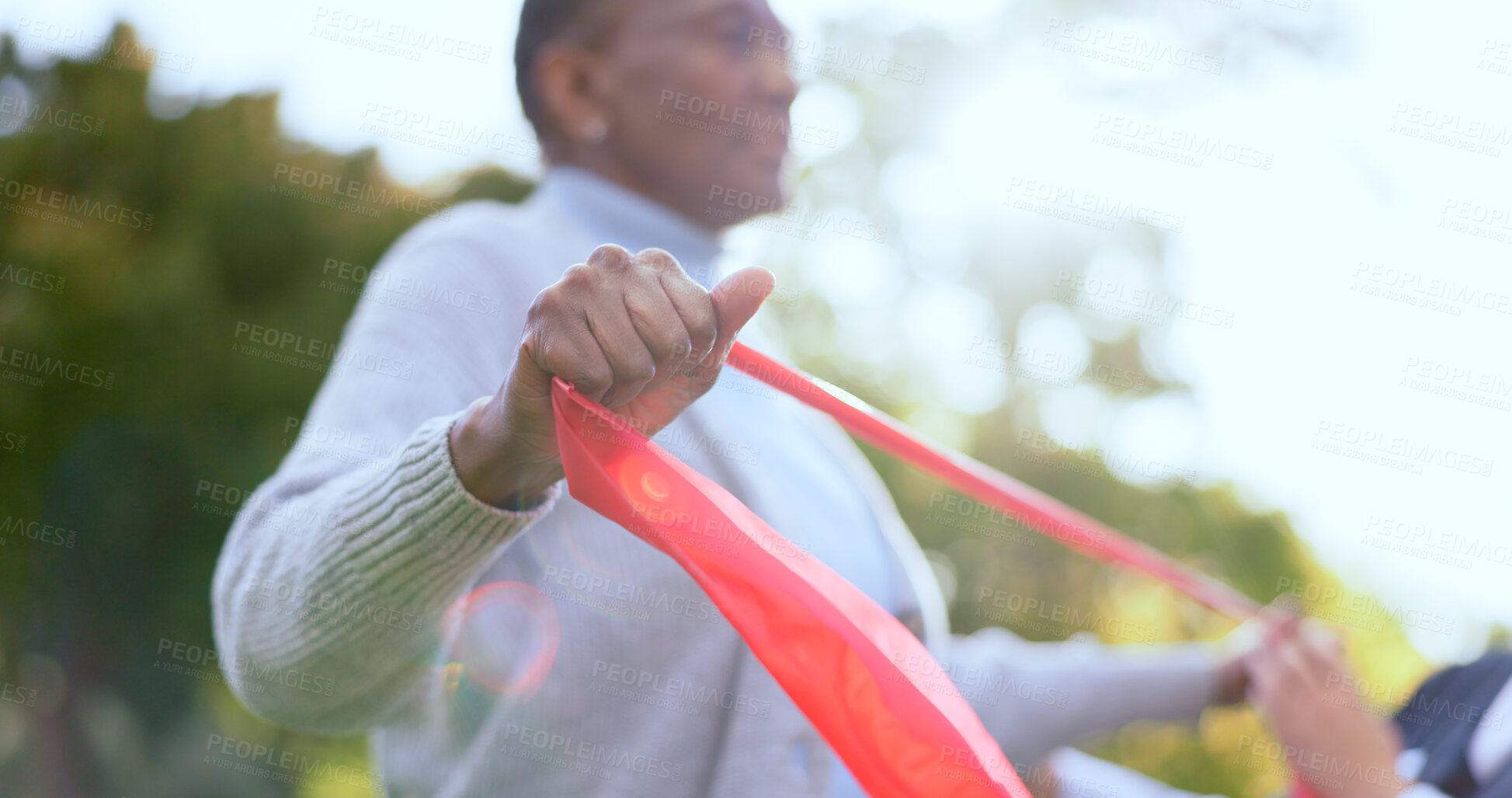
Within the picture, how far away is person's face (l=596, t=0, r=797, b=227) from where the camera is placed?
151 cm

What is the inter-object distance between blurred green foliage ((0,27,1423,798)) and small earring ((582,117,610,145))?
5.66 metres

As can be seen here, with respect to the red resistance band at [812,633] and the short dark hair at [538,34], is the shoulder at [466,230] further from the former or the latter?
the red resistance band at [812,633]

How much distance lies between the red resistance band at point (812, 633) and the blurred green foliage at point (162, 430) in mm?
6056

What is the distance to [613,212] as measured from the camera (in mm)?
1524

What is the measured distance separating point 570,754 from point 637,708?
0.10m

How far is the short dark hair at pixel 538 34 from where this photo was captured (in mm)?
1571

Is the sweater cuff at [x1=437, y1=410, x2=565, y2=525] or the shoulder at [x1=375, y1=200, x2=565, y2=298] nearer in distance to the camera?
the sweater cuff at [x1=437, y1=410, x2=565, y2=525]

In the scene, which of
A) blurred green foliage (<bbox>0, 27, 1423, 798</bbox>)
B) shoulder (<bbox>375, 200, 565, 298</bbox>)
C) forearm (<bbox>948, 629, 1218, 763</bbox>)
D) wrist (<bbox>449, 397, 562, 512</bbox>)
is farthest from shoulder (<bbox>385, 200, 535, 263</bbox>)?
blurred green foliage (<bbox>0, 27, 1423, 798</bbox>)

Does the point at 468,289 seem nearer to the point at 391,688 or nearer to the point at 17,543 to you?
the point at 391,688

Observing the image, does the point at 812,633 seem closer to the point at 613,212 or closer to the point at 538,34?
the point at 613,212

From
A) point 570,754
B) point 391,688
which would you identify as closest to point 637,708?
point 570,754

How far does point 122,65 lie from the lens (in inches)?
277

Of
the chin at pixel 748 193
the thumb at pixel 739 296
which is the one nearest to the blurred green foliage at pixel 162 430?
the chin at pixel 748 193

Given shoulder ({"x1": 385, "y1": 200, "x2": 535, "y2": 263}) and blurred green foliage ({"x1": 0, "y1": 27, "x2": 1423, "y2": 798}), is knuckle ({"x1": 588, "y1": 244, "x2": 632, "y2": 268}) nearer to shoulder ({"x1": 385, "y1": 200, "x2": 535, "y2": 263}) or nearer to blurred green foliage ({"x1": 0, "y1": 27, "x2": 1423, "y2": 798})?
shoulder ({"x1": 385, "y1": 200, "x2": 535, "y2": 263})
